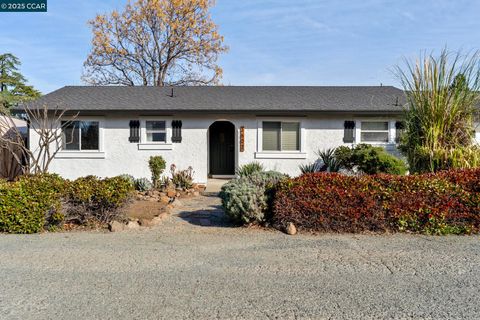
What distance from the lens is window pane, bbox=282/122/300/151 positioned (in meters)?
13.7

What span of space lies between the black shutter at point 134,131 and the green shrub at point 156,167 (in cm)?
140

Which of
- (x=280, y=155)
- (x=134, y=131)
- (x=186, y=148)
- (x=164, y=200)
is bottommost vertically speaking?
(x=164, y=200)

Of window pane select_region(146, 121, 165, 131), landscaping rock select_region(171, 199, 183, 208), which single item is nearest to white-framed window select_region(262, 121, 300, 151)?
window pane select_region(146, 121, 165, 131)

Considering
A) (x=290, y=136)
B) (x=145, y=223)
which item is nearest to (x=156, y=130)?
(x=290, y=136)

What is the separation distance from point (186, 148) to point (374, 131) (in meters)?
7.16

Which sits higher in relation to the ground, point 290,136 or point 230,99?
point 230,99

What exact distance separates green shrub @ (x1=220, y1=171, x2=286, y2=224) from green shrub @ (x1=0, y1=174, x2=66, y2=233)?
3255 mm

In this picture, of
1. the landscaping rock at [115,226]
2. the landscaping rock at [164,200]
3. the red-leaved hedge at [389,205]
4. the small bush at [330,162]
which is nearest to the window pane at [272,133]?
the small bush at [330,162]

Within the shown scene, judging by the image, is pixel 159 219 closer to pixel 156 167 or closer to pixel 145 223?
pixel 145 223

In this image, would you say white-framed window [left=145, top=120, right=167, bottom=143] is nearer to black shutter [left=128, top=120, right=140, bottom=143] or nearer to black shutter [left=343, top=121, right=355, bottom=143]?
black shutter [left=128, top=120, right=140, bottom=143]

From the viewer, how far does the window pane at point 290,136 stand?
13742 millimetres

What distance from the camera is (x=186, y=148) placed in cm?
1367

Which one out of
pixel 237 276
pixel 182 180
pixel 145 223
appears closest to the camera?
pixel 237 276

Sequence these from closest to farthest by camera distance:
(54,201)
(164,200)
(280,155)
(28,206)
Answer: (28,206) → (54,201) → (164,200) → (280,155)
